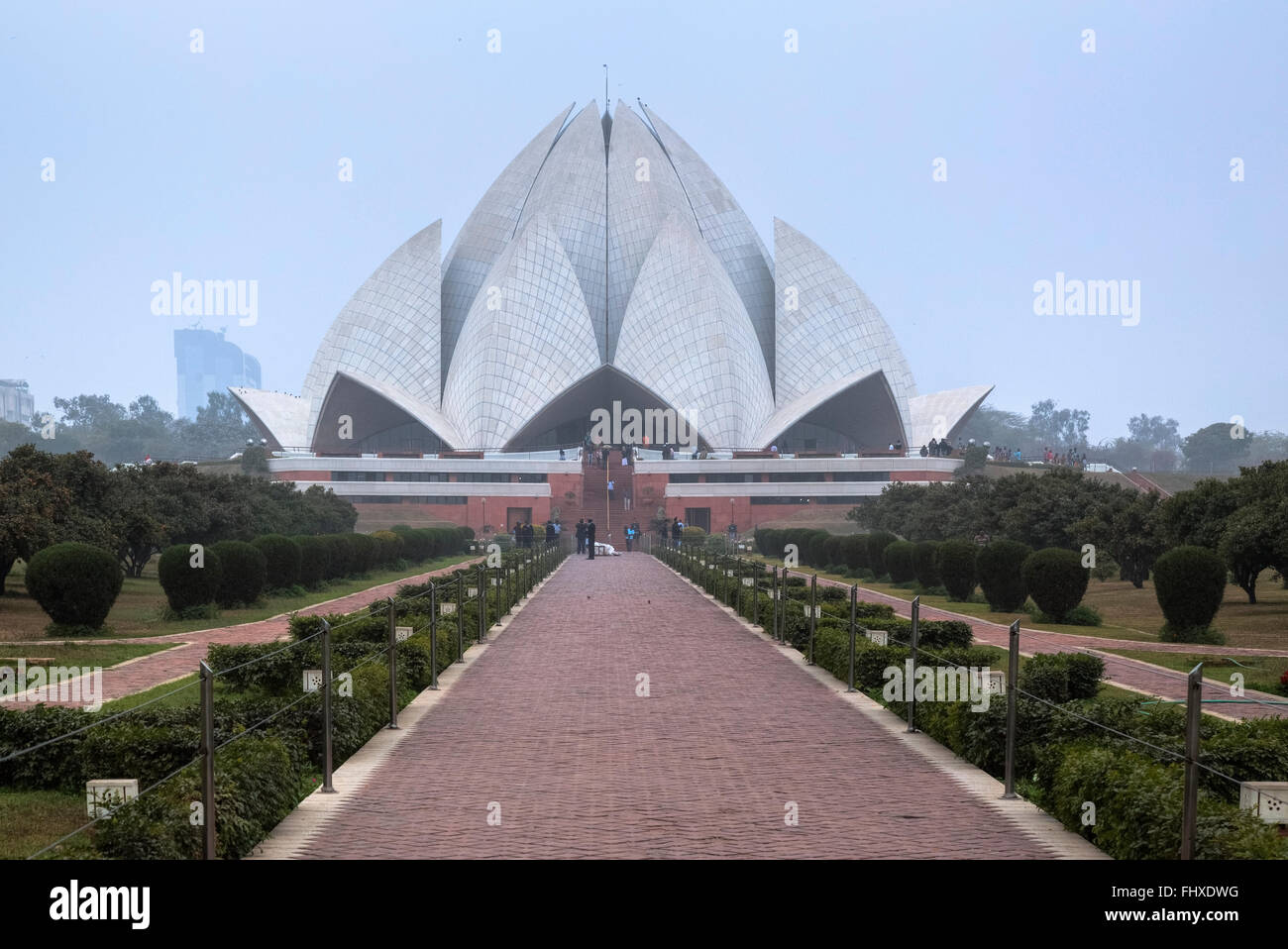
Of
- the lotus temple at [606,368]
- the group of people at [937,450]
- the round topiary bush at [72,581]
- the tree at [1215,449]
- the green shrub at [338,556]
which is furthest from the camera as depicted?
the tree at [1215,449]

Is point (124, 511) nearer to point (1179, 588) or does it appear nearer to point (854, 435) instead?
point (1179, 588)

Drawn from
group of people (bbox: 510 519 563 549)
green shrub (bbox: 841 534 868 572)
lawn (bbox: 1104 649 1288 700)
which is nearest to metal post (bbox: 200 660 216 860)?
lawn (bbox: 1104 649 1288 700)

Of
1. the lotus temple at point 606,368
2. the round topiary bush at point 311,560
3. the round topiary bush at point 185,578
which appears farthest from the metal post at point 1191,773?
the lotus temple at point 606,368

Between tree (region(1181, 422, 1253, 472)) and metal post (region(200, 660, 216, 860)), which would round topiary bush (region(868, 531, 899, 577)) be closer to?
metal post (region(200, 660, 216, 860))

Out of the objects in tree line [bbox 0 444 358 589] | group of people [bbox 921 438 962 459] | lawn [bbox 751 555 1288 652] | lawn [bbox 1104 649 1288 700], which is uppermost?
group of people [bbox 921 438 962 459]

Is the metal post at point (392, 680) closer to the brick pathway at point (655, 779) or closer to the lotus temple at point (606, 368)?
the brick pathway at point (655, 779)

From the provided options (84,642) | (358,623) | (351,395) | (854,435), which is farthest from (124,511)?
(854,435)
